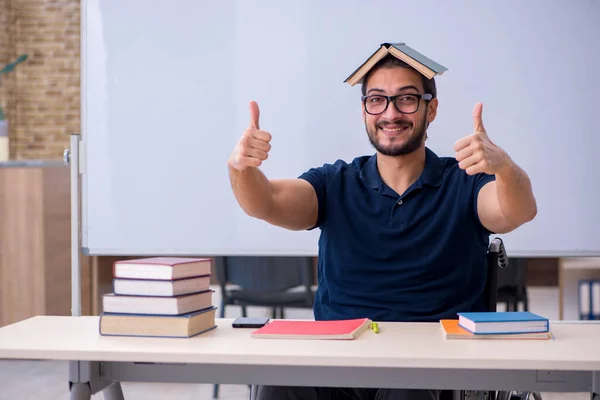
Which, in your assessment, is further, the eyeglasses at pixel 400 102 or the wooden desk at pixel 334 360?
the eyeglasses at pixel 400 102

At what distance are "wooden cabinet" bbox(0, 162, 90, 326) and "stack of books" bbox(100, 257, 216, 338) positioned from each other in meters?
2.60

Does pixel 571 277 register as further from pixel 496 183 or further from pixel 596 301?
pixel 496 183

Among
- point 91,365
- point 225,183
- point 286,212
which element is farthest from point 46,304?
point 91,365

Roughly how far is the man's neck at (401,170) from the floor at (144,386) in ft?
4.82

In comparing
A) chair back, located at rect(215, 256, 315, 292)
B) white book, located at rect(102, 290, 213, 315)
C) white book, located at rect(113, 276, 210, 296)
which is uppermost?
white book, located at rect(113, 276, 210, 296)

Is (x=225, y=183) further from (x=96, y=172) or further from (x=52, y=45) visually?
(x=52, y=45)

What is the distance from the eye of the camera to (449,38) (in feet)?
10.9

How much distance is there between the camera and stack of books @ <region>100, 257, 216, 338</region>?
1700 millimetres

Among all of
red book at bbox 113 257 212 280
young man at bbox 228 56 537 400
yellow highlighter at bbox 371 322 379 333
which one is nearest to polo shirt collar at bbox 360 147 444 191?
young man at bbox 228 56 537 400

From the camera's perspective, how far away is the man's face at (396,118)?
2260 mm

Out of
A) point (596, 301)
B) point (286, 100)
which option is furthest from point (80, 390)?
point (596, 301)

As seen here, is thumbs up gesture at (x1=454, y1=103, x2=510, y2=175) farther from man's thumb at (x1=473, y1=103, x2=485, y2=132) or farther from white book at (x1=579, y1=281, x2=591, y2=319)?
white book at (x1=579, y1=281, x2=591, y2=319)

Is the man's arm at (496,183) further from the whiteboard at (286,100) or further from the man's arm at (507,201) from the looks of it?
the whiteboard at (286,100)

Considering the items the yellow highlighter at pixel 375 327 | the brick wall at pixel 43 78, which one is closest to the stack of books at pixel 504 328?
the yellow highlighter at pixel 375 327
